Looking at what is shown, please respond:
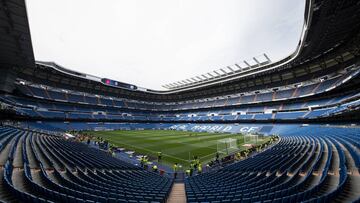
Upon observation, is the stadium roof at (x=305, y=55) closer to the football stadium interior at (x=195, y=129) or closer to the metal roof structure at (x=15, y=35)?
the metal roof structure at (x=15, y=35)

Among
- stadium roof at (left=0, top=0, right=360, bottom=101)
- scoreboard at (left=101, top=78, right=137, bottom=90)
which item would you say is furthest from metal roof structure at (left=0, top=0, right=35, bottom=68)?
scoreboard at (left=101, top=78, right=137, bottom=90)

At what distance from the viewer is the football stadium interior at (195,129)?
347 inches

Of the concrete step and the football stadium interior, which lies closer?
the football stadium interior

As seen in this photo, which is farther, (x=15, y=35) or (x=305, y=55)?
(x=305, y=55)

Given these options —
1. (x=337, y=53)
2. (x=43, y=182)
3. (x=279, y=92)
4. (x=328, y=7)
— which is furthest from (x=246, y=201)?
(x=279, y=92)

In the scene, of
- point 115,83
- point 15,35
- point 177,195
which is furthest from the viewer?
point 115,83

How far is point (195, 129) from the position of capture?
59750 mm

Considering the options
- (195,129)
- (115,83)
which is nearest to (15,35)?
(115,83)

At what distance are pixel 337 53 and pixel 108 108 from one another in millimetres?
62293

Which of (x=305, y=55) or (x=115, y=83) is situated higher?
(x=115, y=83)

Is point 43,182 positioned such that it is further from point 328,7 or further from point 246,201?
point 328,7

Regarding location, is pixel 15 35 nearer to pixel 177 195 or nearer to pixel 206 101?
pixel 177 195

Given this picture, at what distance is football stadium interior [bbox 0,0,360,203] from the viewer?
8.81 m

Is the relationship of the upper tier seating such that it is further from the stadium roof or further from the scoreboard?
the scoreboard
